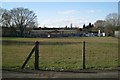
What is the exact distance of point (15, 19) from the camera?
323ft

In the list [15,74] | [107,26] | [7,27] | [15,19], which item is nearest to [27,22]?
[15,19]

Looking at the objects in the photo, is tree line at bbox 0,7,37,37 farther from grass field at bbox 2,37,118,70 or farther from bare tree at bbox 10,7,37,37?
grass field at bbox 2,37,118,70

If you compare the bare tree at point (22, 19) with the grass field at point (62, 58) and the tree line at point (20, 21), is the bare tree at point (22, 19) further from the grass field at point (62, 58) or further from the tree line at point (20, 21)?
the grass field at point (62, 58)

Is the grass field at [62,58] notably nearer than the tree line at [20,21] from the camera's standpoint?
Yes

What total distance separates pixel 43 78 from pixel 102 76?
2020mm

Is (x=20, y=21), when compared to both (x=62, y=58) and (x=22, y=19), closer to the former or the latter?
(x=22, y=19)

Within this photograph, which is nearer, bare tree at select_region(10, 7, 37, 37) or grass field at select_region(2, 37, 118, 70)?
grass field at select_region(2, 37, 118, 70)

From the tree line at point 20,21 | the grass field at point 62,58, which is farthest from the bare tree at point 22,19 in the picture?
the grass field at point 62,58

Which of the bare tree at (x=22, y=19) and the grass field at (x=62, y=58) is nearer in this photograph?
the grass field at (x=62, y=58)

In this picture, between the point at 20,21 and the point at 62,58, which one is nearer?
the point at 62,58

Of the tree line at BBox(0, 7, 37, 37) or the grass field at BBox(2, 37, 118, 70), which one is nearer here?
the grass field at BBox(2, 37, 118, 70)

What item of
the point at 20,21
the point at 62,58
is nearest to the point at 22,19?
the point at 20,21

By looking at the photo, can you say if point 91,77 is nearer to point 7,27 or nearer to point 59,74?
point 59,74

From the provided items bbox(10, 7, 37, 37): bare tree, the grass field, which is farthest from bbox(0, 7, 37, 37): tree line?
the grass field
